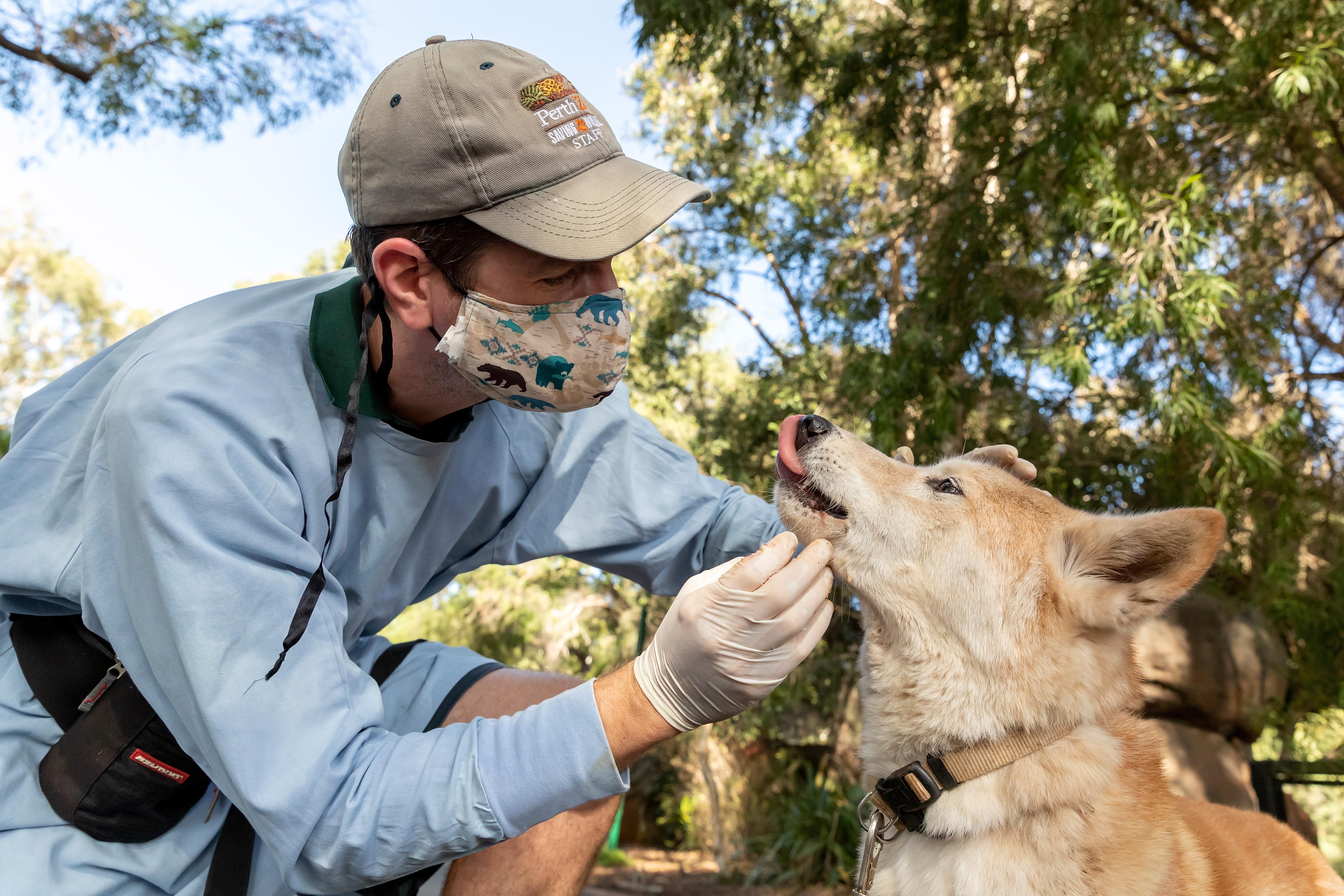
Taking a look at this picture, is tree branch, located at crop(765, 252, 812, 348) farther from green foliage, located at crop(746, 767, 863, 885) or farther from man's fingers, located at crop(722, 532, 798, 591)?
man's fingers, located at crop(722, 532, 798, 591)

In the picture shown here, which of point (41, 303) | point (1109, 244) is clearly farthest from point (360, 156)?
point (41, 303)

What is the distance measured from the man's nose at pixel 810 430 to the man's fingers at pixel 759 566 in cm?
51

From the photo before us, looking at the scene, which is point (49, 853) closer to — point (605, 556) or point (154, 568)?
point (154, 568)

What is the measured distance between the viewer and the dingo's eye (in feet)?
8.14

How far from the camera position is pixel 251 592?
1.84 metres

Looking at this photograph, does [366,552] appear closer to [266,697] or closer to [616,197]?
[266,697]

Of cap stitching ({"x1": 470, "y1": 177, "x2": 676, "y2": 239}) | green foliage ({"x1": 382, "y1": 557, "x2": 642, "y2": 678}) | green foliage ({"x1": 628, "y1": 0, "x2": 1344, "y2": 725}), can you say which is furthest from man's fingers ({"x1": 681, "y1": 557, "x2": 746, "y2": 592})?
green foliage ({"x1": 382, "y1": 557, "x2": 642, "y2": 678})

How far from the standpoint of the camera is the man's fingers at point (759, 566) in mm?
1884

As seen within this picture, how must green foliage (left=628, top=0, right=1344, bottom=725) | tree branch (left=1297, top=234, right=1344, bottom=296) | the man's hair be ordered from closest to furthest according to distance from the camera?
the man's hair
green foliage (left=628, top=0, right=1344, bottom=725)
tree branch (left=1297, top=234, right=1344, bottom=296)

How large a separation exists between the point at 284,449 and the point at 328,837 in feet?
2.87

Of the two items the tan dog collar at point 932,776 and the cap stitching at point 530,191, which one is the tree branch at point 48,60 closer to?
the cap stitching at point 530,191

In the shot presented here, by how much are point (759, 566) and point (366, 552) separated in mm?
1176

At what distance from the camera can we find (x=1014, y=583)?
2283 mm

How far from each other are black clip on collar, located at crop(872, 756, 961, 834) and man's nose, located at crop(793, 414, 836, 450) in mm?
869
